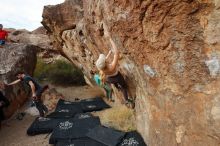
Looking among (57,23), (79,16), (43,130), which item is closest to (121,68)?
(43,130)

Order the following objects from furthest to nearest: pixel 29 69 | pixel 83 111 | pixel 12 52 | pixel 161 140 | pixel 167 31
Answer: pixel 29 69
pixel 12 52
pixel 83 111
pixel 161 140
pixel 167 31

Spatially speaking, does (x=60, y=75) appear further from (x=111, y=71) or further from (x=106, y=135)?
(x=111, y=71)

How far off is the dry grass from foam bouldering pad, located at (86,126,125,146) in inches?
12.6

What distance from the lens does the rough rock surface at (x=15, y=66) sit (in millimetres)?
9790

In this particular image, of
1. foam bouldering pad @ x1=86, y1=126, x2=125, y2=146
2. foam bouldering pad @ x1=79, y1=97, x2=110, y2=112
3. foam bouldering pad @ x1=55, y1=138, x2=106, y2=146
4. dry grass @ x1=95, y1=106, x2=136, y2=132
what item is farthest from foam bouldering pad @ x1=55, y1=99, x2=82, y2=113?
foam bouldering pad @ x1=55, y1=138, x2=106, y2=146

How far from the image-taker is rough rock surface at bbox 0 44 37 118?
32.1ft

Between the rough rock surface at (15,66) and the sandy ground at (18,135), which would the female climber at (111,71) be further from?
the rough rock surface at (15,66)

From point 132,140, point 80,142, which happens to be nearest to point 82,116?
point 80,142

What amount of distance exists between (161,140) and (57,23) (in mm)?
8544

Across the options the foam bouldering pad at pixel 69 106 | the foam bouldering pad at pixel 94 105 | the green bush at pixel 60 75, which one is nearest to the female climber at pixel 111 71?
the foam bouldering pad at pixel 94 105

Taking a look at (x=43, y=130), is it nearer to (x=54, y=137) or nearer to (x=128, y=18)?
(x=54, y=137)

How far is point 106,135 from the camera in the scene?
702 centimetres

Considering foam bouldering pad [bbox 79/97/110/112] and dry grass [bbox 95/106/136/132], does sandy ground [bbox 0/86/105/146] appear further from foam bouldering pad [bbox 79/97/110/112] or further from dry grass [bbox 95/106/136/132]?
foam bouldering pad [bbox 79/97/110/112]

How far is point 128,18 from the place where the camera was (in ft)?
16.4
